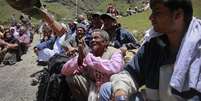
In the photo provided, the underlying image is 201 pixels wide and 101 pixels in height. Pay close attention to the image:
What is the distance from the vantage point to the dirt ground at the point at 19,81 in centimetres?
893

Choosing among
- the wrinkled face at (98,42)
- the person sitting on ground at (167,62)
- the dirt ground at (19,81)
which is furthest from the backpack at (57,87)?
the person sitting on ground at (167,62)

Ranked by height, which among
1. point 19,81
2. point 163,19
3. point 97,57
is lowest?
point 19,81

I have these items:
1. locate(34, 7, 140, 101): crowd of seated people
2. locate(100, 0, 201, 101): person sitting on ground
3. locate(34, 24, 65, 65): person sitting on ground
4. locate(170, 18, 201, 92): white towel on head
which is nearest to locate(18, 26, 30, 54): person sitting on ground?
locate(34, 24, 65, 65): person sitting on ground

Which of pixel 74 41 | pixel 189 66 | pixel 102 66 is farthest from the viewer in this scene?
pixel 74 41

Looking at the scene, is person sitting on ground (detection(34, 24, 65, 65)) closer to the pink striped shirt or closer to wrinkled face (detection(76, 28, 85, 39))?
wrinkled face (detection(76, 28, 85, 39))

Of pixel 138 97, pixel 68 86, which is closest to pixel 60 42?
pixel 68 86

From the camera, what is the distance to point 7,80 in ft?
35.1

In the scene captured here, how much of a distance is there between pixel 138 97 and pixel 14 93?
5.80m

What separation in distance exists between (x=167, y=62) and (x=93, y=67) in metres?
2.17

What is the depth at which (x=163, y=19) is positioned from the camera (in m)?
3.46

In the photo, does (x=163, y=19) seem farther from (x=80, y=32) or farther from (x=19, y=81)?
(x=19, y=81)

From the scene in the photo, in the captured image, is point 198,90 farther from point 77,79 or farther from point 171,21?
point 77,79

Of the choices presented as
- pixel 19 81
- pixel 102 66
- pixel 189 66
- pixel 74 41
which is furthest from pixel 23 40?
pixel 189 66

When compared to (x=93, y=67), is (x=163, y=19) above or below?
above
